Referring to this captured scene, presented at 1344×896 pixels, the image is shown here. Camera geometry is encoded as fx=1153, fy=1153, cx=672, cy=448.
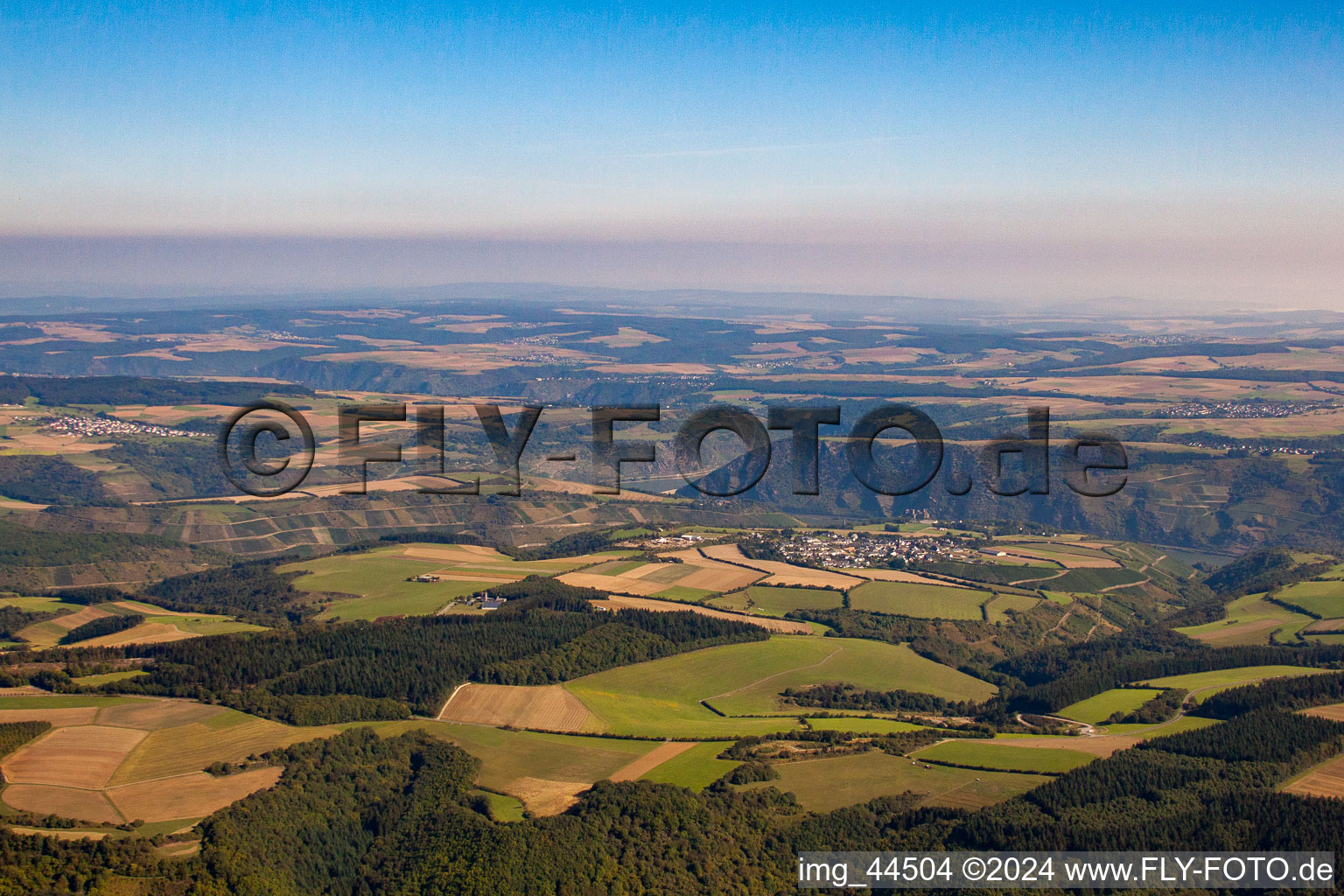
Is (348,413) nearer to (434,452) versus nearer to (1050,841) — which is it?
(434,452)

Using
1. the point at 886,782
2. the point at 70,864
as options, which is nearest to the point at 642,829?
the point at 886,782

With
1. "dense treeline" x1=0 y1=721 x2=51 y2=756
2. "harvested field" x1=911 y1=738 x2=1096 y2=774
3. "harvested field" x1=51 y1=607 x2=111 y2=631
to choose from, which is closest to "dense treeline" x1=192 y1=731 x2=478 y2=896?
"dense treeline" x1=0 y1=721 x2=51 y2=756

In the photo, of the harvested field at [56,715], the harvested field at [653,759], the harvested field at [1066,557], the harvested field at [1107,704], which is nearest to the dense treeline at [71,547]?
the harvested field at [56,715]

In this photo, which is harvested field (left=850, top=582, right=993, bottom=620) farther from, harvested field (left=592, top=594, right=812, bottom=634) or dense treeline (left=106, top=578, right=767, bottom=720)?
dense treeline (left=106, top=578, right=767, bottom=720)

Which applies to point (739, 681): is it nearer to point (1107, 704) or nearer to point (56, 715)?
point (1107, 704)

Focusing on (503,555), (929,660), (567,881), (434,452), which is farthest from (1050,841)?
(434,452)

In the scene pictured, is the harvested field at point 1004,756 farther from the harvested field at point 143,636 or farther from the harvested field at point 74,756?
the harvested field at point 143,636
